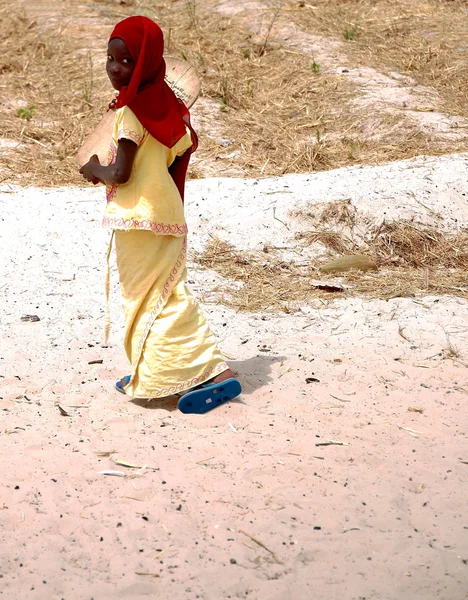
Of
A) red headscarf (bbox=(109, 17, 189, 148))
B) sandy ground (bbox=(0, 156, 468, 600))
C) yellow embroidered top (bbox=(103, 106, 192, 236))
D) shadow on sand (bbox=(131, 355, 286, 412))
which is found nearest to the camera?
sandy ground (bbox=(0, 156, 468, 600))

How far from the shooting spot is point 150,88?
345 cm

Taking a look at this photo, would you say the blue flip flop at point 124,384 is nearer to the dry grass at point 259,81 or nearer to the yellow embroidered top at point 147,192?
the yellow embroidered top at point 147,192

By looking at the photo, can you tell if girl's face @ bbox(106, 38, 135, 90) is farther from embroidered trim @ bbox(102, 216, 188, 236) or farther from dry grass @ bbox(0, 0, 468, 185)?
dry grass @ bbox(0, 0, 468, 185)

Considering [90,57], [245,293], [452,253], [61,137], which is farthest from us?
[90,57]

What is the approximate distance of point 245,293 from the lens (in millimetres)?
5395

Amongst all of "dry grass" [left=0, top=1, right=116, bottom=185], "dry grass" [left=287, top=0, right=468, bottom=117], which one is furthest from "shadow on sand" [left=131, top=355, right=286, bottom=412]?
"dry grass" [left=287, top=0, right=468, bottom=117]

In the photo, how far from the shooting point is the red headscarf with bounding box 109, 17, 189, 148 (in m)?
3.34

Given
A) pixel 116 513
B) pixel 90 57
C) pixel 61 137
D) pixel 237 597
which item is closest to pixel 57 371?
pixel 116 513

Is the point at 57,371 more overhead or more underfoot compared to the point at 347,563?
more underfoot

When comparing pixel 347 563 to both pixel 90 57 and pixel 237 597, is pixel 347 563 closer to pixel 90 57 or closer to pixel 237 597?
pixel 237 597

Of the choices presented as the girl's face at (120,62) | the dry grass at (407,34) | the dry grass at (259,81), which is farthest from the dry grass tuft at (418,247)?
the girl's face at (120,62)

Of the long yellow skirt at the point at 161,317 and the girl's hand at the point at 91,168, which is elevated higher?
the girl's hand at the point at 91,168

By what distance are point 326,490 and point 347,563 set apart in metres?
0.44

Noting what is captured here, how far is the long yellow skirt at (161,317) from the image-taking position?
3.73 metres
